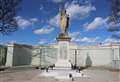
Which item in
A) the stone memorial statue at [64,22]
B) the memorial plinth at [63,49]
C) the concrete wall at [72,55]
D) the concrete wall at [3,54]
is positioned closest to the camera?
the memorial plinth at [63,49]

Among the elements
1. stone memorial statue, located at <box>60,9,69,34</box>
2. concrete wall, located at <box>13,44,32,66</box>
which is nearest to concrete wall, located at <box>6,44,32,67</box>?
concrete wall, located at <box>13,44,32,66</box>

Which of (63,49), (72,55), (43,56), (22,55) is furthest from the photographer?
(43,56)

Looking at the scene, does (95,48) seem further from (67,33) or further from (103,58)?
(67,33)

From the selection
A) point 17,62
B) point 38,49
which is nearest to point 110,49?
point 38,49

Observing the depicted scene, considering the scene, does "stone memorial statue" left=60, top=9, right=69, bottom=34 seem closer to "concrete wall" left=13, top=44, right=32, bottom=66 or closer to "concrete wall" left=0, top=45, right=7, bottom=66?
"concrete wall" left=13, top=44, right=32, bottom=66

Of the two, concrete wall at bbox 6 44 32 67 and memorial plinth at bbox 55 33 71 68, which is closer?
memorial plinth at bbox 55 33 71 68

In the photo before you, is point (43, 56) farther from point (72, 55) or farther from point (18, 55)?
point (72, 55)

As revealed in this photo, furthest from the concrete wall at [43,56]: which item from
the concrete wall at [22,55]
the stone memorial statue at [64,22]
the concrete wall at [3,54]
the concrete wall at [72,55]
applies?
the stone memorial statue at [64,22]

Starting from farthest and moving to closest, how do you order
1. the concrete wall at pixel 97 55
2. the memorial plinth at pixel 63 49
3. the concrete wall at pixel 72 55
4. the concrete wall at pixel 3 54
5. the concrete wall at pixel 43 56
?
1. the concrete wall at pixel 43 56
2. the concrete wall at pixel 97 55
3. the concrete wall at pixel 72 55
4. the concrete wall at pixel 3 54
5. the memorial plinth at pixel 63 49

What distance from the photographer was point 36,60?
39406mm

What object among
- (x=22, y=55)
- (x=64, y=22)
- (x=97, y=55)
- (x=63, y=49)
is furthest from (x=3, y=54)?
(x=63, y=49)

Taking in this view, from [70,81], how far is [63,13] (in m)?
9.67

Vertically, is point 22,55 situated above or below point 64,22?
below

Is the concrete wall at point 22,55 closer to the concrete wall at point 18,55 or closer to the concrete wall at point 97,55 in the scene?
the concrete wall at point 18,55
